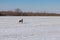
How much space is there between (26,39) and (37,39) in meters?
0.27

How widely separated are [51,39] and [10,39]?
1.02m

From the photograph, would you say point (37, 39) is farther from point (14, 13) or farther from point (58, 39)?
point (14, 13)

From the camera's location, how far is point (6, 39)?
3559 millimetres

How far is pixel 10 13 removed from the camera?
797 inches

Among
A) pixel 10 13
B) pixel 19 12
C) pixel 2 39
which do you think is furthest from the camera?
pixel 19 12

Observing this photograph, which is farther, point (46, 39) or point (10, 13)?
point (10, 13)

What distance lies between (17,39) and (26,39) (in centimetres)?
22

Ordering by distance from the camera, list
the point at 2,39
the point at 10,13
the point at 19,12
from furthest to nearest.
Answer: the point at 19,12
the point at 10,13
the point at 2,39

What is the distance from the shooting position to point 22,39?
3570 millimetres

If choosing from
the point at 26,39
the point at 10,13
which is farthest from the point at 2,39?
the point at 10,13

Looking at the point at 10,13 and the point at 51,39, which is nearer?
the point at 51,39

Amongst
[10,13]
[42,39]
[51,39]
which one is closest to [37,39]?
[42,39]

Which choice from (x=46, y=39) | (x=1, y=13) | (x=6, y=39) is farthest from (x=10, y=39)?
(x=1, y=13)

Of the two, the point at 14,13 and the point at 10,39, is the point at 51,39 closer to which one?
the point at 10,39
